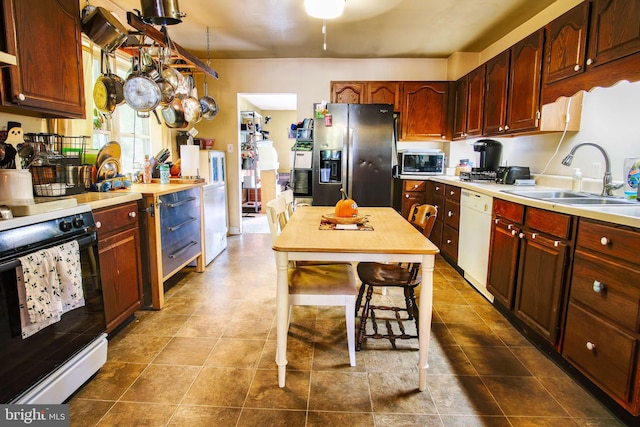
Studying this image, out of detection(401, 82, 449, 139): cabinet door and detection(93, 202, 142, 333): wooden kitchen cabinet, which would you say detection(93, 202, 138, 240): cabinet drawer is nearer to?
detection(93, 202, 142, 333): wooden kitchen cabinet

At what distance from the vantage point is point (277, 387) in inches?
69.5

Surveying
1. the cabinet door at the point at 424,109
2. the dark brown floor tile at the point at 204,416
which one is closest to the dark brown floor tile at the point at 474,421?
the dark brown floor tile at the point at 204,416

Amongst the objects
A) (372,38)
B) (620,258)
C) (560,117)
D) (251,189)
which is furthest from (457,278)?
(251,189)

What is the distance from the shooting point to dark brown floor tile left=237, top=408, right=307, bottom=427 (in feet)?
4.98

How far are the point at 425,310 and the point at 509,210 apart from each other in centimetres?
120

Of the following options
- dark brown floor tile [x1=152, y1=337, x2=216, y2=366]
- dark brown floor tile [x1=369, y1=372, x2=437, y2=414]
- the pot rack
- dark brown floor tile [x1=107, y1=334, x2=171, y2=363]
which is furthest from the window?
dark brown floor tile [x1=369, y1=372, x2=437, y2=414]

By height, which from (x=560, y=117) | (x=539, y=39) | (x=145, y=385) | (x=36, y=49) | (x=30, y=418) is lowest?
(x=145, y=385)

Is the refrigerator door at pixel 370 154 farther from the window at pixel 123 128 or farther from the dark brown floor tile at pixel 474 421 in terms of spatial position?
the dark brown floor tile at pixel 474 421

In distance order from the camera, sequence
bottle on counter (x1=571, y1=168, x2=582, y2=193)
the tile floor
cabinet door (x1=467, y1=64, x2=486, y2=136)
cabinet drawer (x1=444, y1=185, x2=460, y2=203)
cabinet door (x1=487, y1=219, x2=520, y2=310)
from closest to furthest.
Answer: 1. the tile floor
2. cabinet door (x1=487, y1=219, x2=520, y2=310)
3. bottle on counter (x1=571, y1=168, x2=582, y2=193)
4. cabinet drawer (x1=444, y1=185, x2=460, y2=203)
5. cabinet door (x1=467, y1=64, x2=486, y2=136)

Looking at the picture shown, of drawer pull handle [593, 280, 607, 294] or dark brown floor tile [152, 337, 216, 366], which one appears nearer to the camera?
drawer pull handle [593, 280, 607, 294]

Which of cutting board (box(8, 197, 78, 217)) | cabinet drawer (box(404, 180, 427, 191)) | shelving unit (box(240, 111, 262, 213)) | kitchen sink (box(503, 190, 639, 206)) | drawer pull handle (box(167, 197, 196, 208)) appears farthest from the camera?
shelving unit (box(240, 111, 262, 213))

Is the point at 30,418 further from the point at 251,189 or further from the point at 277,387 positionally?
the point at 251,189

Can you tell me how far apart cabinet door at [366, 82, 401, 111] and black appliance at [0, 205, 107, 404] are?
12.4ft

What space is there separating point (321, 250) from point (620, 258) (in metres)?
1.27
